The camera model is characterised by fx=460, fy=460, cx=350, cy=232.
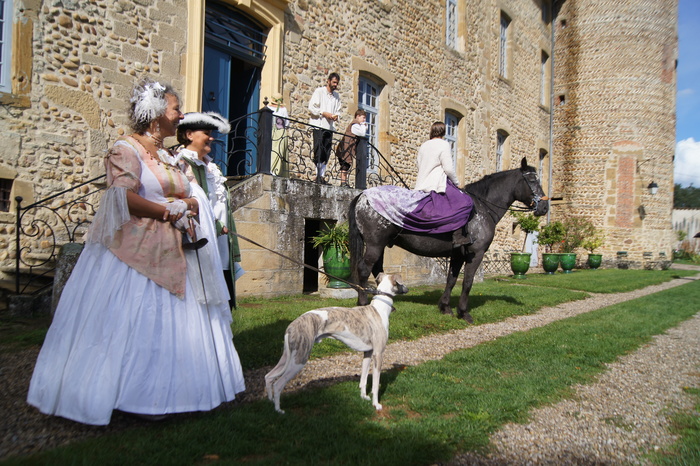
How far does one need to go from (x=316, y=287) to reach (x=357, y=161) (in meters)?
2.66

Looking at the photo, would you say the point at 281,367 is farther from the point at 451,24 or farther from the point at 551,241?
the point at 551,241

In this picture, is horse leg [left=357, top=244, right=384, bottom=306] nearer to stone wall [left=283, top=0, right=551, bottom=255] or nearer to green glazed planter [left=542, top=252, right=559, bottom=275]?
stone wall [left=283, top=0, right=551, bottom=255]

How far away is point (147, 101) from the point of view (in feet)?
9.18

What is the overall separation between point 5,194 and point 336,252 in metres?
4.75

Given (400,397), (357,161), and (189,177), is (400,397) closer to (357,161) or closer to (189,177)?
(189,177)

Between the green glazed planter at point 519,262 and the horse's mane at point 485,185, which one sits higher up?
the horse's mane at point 485,185

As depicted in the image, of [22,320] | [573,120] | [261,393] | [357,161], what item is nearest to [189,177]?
[261,393]

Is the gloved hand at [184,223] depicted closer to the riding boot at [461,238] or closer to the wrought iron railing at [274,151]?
the riding boot at [461,238]

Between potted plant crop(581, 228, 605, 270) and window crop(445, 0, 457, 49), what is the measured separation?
10.4 m

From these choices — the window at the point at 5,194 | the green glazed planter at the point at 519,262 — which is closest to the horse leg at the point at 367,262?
the window at the point at 5,194

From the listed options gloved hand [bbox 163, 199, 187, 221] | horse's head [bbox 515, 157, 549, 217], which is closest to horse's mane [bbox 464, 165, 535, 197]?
horse's head [bbox 515, 157, 549, 217]

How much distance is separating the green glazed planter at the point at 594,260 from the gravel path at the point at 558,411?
15.6m

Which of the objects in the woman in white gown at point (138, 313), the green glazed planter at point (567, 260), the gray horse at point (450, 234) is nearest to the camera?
Answer: the woman in white gown at point (138, 313)

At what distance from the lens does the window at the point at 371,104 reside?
12.0m
